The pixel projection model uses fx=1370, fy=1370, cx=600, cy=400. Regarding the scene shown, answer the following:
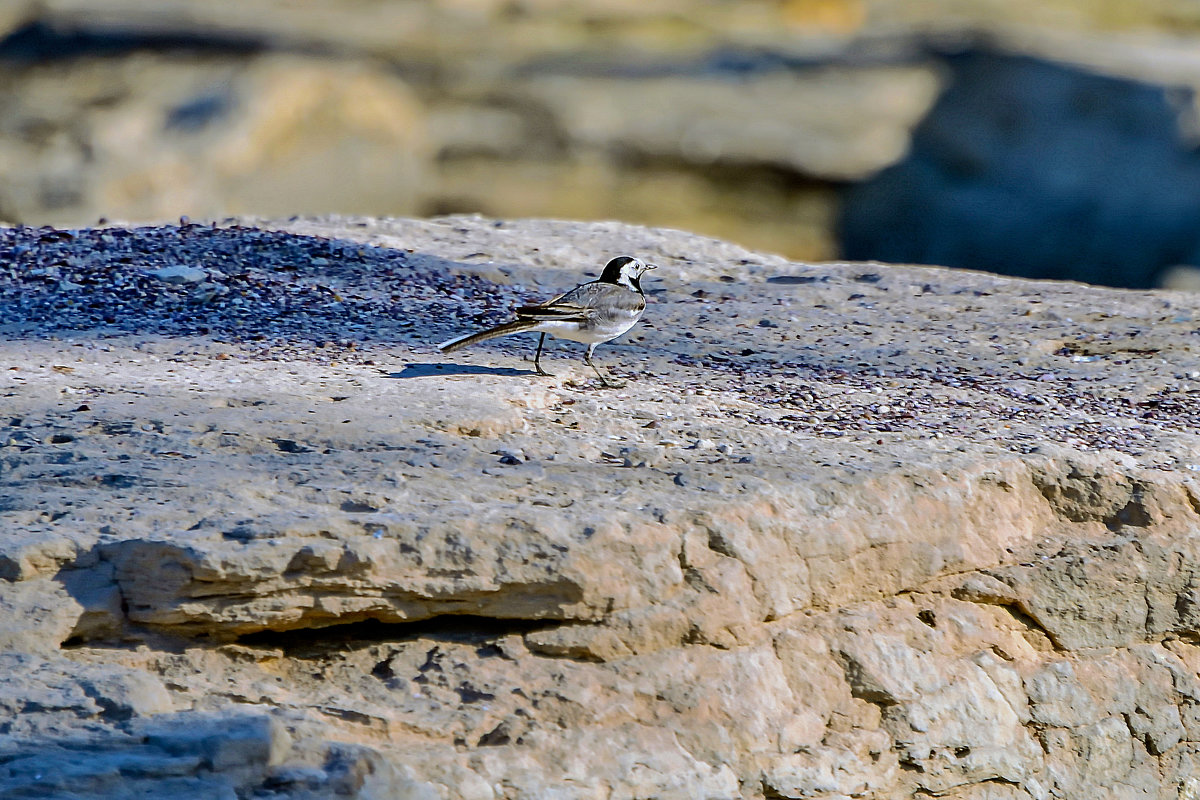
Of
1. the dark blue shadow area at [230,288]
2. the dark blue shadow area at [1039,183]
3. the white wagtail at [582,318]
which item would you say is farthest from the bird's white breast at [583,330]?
the dark blue shadow area at [1039,183]

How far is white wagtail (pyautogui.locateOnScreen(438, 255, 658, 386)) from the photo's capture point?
3.99 meters

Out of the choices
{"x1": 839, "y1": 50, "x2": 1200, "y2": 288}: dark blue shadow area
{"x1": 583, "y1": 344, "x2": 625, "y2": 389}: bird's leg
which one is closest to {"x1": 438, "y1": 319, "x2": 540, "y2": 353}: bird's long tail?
{"x1": 583, "y1": 344, "x2": 625, "y2": 389}: bird's leg

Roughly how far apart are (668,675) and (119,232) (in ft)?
11.5

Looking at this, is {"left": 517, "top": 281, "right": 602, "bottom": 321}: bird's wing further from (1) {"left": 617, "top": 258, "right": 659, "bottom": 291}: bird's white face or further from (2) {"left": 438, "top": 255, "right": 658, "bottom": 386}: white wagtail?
(1) {"left": 617, "top": 258, "right": 659, "bottom": 291}: bird's white face

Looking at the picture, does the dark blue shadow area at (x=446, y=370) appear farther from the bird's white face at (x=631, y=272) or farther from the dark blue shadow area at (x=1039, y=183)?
the dark blue shadow area at (x=1039, y=183)

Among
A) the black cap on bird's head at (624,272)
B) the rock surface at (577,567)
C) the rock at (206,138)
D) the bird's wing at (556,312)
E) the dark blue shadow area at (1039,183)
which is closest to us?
the rock surface at (577,567)

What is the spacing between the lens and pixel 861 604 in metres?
3.34

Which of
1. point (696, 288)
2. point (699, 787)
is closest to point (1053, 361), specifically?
point (696, 288)

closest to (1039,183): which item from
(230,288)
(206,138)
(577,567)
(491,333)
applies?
(206,138)

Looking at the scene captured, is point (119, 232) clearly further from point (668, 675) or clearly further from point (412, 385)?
point (668, 675)

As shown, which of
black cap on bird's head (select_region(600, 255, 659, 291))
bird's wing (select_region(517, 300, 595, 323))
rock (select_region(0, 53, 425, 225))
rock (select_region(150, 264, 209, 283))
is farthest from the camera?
rock (select_region(0, 53, 425, 225))

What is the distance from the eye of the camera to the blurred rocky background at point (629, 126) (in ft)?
41.3

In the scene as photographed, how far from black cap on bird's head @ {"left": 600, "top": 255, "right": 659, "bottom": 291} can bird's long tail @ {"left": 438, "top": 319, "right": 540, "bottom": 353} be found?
1.59 ft

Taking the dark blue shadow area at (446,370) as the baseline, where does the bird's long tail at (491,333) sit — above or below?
above
